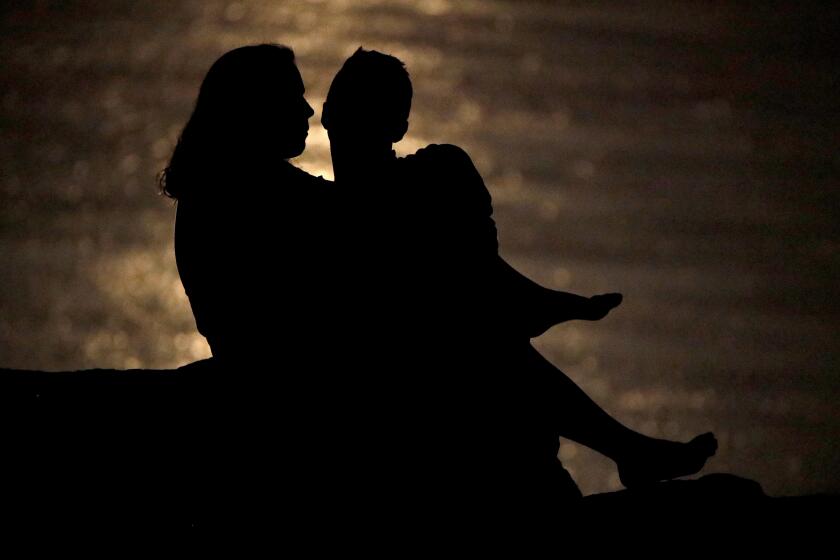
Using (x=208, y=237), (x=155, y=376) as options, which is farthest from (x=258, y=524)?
(x=208, y=237)

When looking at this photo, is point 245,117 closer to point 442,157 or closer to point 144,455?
point 442,157

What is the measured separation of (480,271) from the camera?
219 centimetres

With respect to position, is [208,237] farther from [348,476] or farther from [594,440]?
[594,440]

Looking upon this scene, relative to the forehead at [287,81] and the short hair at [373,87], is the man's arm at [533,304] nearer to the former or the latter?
the short hair at [373,87]

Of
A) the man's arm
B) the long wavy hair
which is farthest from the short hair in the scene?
the man's arm

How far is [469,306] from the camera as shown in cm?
218

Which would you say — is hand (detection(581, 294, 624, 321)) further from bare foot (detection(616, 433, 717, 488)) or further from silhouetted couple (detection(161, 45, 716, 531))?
bare foot (detection(616, 433, 717, 488))

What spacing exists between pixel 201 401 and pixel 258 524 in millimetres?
257

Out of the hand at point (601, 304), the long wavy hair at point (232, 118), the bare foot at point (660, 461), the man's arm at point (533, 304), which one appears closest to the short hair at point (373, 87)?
the long wavy hair at point (232, 118)

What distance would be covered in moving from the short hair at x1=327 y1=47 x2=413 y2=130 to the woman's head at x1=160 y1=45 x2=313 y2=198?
0.08 metres

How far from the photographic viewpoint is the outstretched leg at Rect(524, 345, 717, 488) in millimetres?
2225

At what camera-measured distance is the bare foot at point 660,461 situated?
2.27 m

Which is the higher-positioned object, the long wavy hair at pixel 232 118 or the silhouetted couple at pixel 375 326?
the long wavy hair at pixel 232 118

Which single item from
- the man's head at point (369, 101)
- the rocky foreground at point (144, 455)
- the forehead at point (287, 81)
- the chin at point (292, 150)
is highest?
the forehead at point (287, 81)
